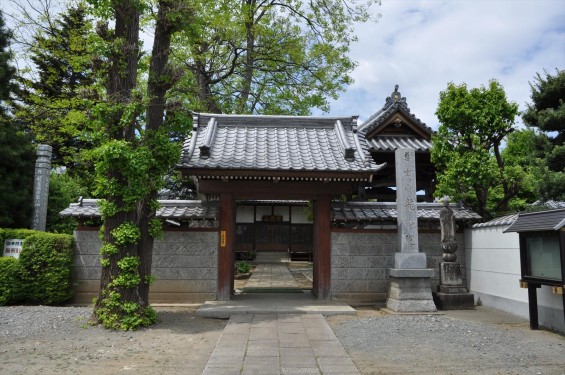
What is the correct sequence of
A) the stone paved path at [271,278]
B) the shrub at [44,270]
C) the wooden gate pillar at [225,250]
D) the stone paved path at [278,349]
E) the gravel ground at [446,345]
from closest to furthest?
the stone paved path at [278,349] → the gravel ground at [446,345] → the shrub at [44,270] → the wooden gate pillar at [225,250] → the stone paved path at [271,278]

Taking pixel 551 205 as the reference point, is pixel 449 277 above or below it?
below

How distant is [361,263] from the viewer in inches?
438

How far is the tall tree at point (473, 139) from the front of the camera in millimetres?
11258

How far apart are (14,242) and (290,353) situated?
27.1 feet

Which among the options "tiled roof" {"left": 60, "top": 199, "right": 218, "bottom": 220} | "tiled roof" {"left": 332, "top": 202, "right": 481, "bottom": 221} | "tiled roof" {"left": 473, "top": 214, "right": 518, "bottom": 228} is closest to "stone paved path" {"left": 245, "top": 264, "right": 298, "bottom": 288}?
"tiled roof" {"left": 332, "top": 202, "right": 481, "bottom": 221}

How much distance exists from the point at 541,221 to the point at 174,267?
27.9ft

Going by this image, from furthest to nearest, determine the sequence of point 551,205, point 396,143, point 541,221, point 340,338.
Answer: point 396,143 → point 551,205 → point 541,221 → point 340,338

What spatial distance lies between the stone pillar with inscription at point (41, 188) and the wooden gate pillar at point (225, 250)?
616cm

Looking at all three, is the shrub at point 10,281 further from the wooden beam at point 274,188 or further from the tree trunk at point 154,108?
the wooden beam at point 274,188

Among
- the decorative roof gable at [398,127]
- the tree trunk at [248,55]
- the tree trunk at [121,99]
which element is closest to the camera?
the tree trunk at [121,99]

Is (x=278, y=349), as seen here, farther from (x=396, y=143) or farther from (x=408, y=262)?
(x=396, y=143)

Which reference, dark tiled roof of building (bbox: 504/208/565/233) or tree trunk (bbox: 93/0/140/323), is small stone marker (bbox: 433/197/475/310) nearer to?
dark tiled roof of building (bbox: 504/208/565/233)

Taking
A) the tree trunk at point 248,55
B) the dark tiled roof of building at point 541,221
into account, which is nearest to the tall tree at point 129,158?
the dark tiled roof of building at point 541,221

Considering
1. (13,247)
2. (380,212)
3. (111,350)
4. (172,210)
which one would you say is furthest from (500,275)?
(13,247)
